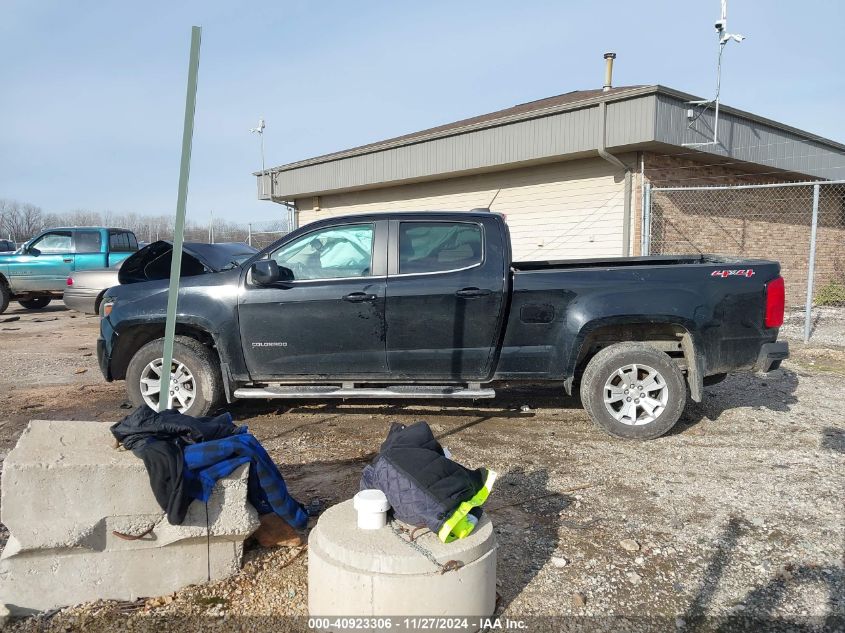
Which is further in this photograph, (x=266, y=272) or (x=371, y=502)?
(x=266, y=272)

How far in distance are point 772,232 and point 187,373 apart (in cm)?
1344

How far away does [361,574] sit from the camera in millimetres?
2404

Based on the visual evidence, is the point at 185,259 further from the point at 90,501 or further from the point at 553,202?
the point at 553,202

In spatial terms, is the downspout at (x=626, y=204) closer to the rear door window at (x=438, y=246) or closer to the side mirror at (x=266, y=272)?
the rear door window at (x=438, y=246)

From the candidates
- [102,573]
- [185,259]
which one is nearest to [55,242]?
[185,259]

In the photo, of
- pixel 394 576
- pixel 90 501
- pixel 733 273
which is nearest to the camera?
pixel 394 576

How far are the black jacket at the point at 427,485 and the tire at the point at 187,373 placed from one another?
2861mm

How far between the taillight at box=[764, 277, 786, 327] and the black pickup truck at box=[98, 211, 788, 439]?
1 centimetres

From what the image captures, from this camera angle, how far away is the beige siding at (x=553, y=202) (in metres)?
11.6

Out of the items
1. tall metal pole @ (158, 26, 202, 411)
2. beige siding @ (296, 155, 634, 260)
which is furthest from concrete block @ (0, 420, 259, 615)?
beige siding @ (296, 155, 634, 260)

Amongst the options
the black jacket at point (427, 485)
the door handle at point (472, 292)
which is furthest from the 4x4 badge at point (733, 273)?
the black jacket at point (427, 485)

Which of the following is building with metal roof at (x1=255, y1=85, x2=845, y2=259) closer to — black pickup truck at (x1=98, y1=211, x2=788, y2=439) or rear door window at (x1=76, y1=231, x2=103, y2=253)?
black pickup truck at (x1=98, y1=211, x2=788, y2=439)

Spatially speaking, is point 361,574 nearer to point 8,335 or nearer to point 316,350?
point 316,350

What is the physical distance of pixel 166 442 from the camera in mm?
2832
